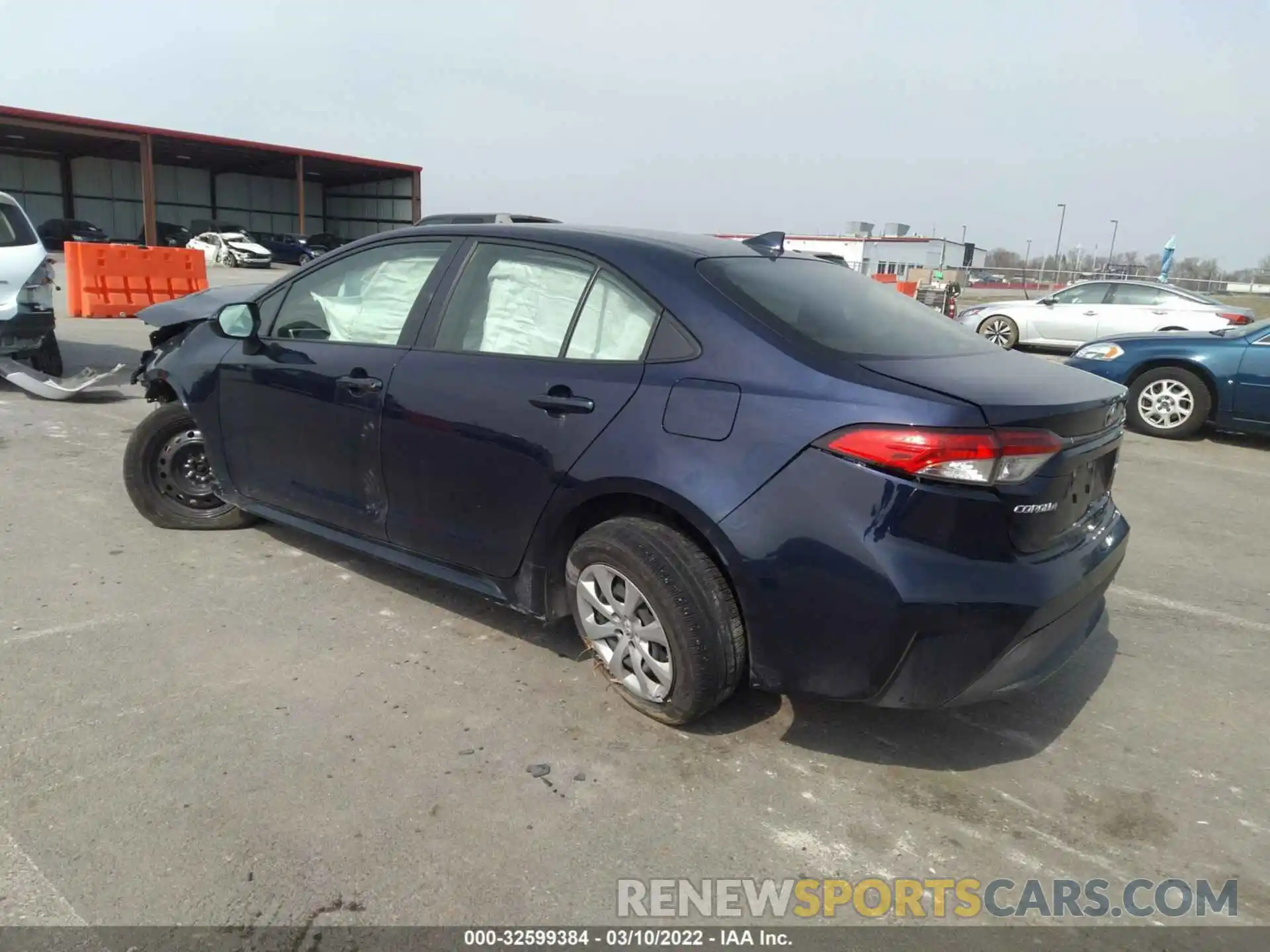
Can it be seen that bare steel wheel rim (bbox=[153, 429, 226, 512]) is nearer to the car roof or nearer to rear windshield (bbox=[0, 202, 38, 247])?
the car roof

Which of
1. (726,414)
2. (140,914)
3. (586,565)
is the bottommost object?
(140,914)

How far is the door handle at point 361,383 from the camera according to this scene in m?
3.56

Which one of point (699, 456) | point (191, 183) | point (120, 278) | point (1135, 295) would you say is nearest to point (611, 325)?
point (699, 456)

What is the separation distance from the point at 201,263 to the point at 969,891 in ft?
54.8

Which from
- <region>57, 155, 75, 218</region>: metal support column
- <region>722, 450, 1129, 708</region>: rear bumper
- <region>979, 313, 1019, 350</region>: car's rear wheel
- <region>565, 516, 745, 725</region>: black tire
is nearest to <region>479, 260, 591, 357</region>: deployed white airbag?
<region>565, 516, 745, 725</region>: black tire

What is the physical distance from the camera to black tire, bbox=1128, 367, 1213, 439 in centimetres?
844

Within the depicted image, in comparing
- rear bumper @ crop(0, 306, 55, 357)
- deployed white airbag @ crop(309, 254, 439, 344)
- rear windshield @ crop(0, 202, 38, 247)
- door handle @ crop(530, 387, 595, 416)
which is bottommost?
rear bumper @ crop(0, 306, 55, 357)

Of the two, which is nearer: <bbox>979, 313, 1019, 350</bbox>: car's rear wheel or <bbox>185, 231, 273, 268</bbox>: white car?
<bbox>979, 313, 1019, 350</bbox>: car's rear wheel

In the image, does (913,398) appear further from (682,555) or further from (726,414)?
(682,555)

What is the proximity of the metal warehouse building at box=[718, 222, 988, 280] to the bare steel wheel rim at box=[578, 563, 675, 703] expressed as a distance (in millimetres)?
37876

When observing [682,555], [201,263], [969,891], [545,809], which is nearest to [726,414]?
[682,555]

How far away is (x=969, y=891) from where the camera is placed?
2.37m

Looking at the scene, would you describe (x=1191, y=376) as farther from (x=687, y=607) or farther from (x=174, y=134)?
(x=174, y=134)

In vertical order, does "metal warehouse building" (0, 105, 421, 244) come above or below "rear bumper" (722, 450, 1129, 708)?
above
